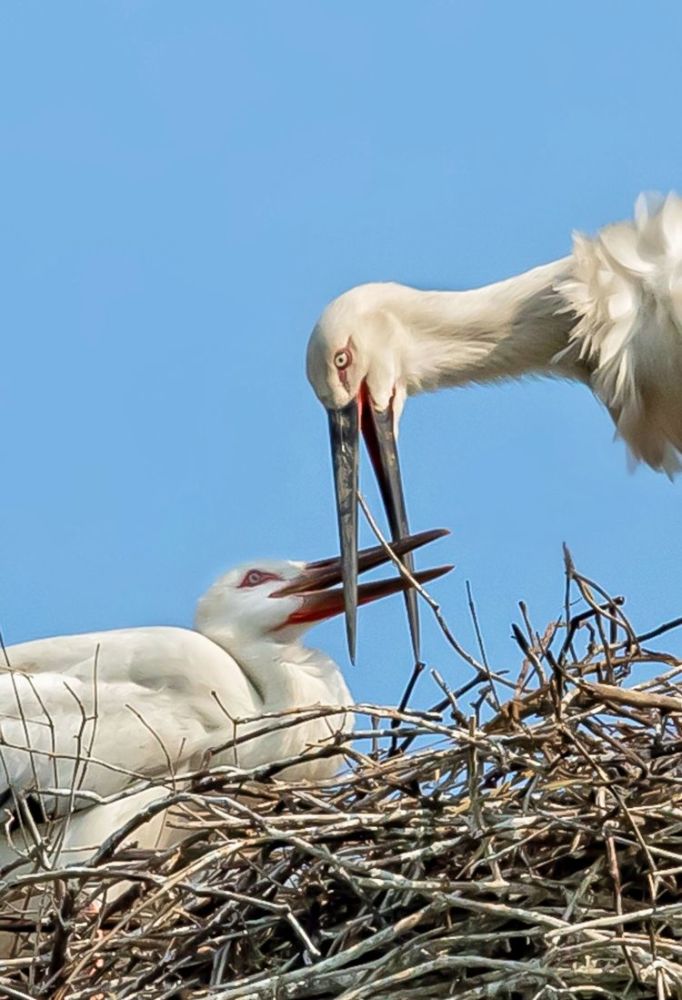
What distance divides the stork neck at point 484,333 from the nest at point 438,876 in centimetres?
160

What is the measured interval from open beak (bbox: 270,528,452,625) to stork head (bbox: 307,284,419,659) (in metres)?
0.07

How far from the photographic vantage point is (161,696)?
21.9 feet

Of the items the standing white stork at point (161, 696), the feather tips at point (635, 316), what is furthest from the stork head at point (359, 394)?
the feather tips at point (635, 316)

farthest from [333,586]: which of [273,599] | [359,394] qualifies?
[359,394]

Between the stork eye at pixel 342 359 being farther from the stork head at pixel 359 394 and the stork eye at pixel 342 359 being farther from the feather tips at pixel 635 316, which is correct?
the feather tips at pixel 635 316

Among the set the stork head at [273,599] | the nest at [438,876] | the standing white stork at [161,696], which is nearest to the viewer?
the nest at [438,876]

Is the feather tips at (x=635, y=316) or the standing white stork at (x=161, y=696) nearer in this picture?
the standing white stork at (x=161, y=696)

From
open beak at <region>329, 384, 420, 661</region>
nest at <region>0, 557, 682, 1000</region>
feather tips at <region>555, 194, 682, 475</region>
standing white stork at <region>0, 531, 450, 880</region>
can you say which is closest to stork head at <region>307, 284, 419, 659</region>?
open beak at <region>329, 384, 420, 661</region>

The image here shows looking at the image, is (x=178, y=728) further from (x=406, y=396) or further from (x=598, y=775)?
(x=598, y=775)

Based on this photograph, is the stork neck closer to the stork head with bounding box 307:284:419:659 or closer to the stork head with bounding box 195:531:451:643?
the stork head with bounding box 307:284:419:659

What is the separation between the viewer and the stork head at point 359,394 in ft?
22.3

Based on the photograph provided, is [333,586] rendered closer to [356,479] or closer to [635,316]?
[356,479]

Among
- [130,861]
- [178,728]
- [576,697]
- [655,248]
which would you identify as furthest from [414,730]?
[655,248]

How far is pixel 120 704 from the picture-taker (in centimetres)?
661
